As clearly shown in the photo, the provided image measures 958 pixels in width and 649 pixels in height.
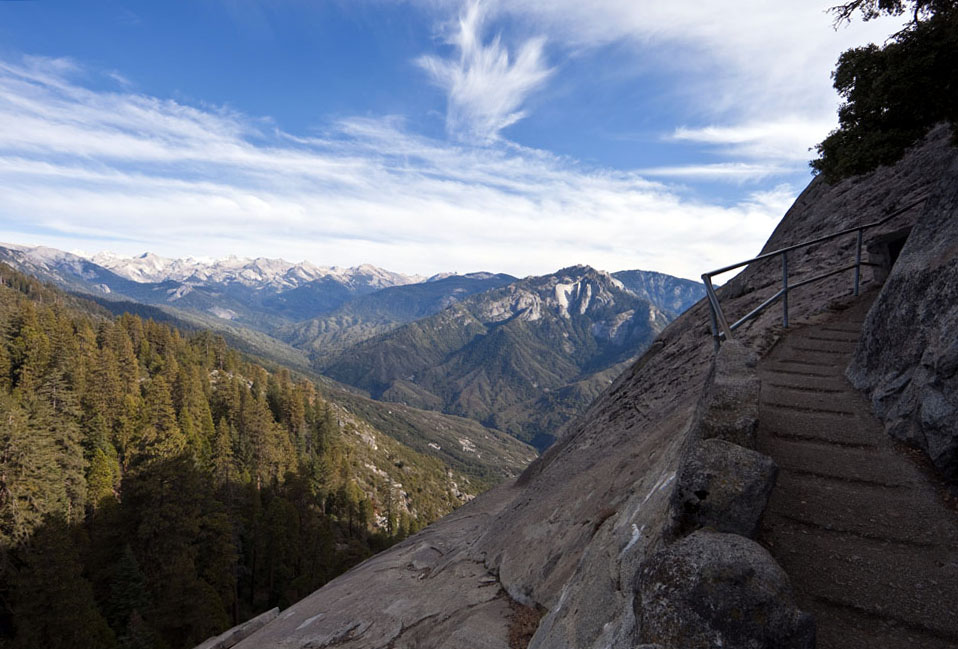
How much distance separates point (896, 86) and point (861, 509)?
10102 mm

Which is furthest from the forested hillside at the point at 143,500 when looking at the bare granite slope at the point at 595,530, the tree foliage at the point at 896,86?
the tree foliage at the point at 896,86

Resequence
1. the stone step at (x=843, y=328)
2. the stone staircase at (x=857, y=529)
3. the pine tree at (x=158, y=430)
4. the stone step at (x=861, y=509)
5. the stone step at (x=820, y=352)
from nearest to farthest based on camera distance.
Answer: the stone staircase at (x=857, y=529), the stone step at (x=861, y=509), the stone step at (x=820, y=352), the stone step at (x=843, y=328), the pine tree at (x=158, y=430)

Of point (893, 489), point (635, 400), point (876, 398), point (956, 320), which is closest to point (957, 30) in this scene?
point (956, 320)

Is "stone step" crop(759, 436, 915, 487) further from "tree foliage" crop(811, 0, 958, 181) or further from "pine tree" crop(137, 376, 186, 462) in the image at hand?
"pine tree" crop(137, 376, 186, 462)

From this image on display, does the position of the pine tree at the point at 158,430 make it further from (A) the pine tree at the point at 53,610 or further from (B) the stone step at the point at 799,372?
(B) the stone step at the point at 799,372

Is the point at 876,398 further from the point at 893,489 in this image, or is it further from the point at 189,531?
the point at 189,531

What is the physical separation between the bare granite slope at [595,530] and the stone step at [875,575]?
4.36 ft

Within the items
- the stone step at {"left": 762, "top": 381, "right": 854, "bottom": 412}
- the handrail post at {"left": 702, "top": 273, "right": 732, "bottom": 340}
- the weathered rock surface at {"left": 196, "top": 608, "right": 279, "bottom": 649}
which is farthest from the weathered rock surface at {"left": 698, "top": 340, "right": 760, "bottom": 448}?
the weathered rock surface at {"left": 196, "top": 608, "right": 279, "bottom": 649}

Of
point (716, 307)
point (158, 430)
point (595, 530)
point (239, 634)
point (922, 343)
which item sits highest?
point (716, 307)

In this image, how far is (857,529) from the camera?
4.83m

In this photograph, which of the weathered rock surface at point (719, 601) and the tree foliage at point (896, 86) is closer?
the weathered rock surface at point (719, 601)

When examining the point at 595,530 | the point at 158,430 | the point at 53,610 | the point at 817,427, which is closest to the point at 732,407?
the point at 817,427

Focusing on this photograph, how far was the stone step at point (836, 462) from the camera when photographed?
18.4ft

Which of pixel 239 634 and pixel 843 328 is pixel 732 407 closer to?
pixel 843 328
